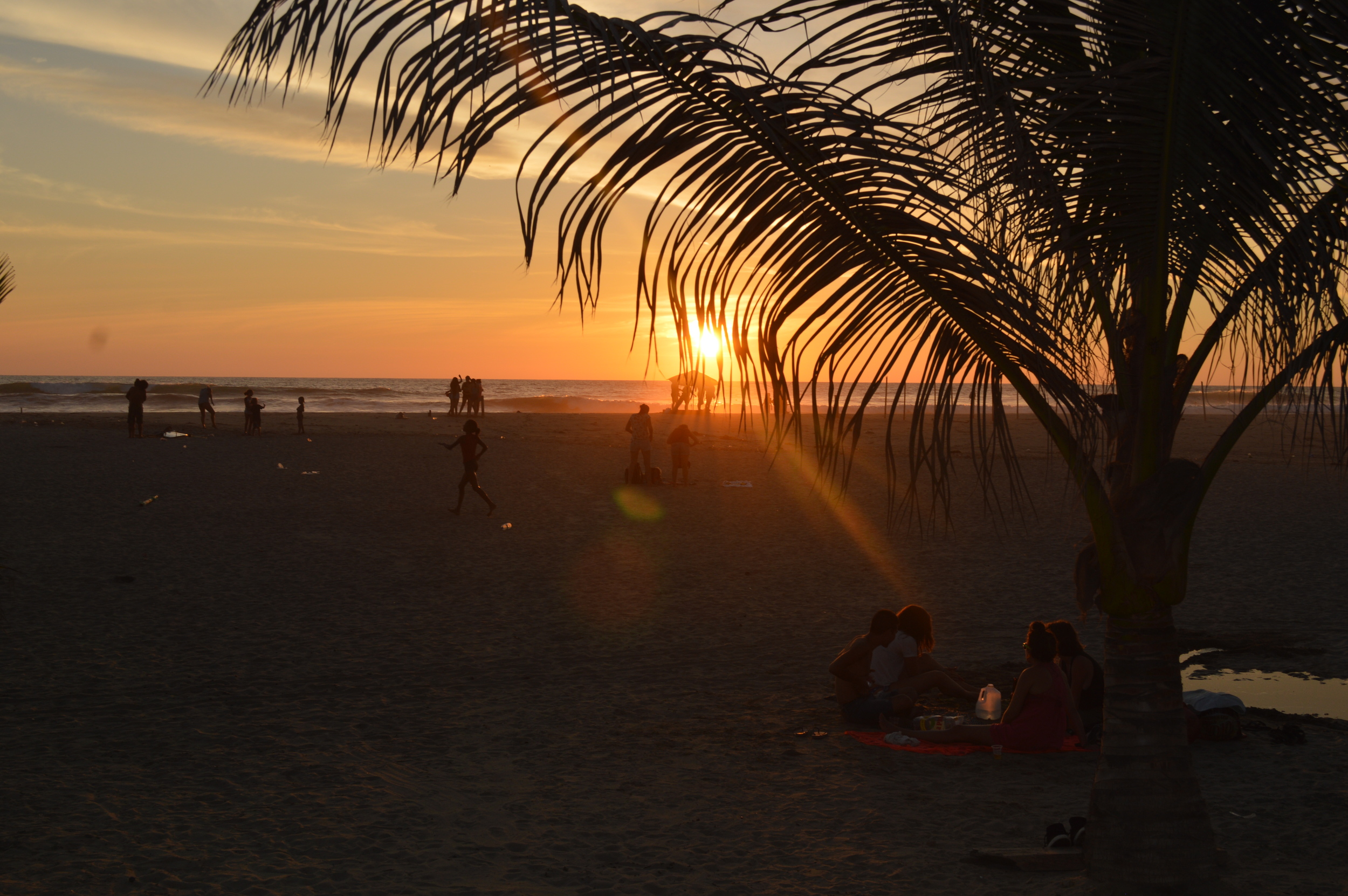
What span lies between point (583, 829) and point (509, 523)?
36.0 feet

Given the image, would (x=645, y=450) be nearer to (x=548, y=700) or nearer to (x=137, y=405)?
(x=548, y=700)

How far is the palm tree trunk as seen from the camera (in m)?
3.95

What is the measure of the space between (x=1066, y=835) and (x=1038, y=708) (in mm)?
1580

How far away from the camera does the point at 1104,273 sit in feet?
12.9

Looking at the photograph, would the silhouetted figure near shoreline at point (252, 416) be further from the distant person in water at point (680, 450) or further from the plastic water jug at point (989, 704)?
the plastic water jug at point (989, 704)

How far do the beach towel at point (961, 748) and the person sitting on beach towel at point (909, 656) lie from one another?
80cm

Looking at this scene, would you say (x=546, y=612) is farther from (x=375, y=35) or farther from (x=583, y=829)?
(x=375, y=35)

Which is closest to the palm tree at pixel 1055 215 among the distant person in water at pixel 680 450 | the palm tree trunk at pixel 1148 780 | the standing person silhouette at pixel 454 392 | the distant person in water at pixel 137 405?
the palm tree trunk at pixel 1148 780

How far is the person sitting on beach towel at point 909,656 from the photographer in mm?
7051

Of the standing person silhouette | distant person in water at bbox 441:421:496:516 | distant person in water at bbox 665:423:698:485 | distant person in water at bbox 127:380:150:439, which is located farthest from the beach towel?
the standing person silhouette

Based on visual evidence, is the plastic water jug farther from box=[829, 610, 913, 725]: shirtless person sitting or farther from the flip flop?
the flip flop

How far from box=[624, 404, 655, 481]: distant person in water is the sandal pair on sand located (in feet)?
52.7

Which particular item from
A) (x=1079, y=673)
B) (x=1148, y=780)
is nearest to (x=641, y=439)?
(x=1079, y=673)

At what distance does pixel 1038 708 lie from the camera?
6.07 metres
